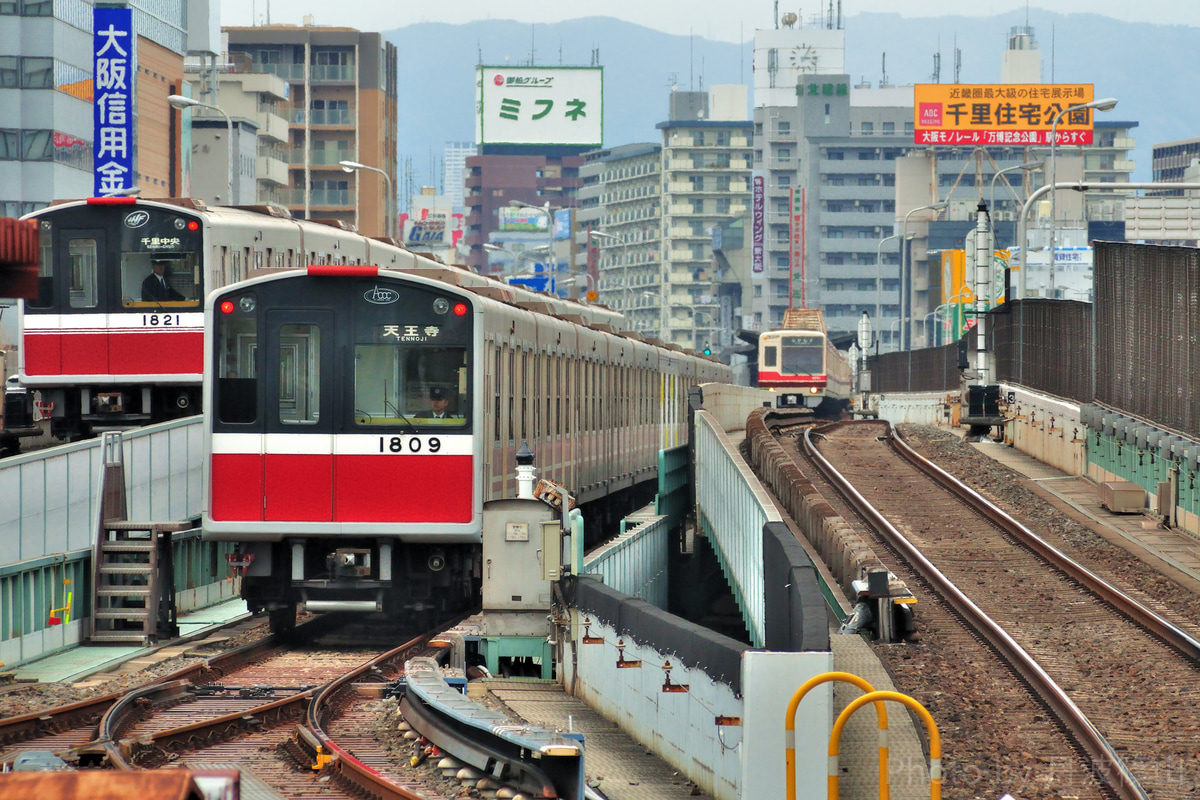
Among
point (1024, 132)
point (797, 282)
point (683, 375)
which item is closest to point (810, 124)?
point (797, 282)

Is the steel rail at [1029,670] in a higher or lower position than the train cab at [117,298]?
lower

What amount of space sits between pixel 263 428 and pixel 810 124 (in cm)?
14007

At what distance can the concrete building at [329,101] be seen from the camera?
105 meters

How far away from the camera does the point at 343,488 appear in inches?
581

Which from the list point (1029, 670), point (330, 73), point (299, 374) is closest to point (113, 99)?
point (299, 374)

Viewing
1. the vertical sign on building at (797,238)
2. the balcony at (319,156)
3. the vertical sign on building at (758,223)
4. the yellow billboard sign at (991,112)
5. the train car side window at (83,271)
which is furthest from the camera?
the vertical sign on building at (797,238)

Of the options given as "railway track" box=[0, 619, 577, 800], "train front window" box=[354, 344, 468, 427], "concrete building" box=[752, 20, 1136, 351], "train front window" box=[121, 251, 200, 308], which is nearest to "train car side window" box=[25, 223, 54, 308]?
"train front window" box=[121, 251, 200, 308]

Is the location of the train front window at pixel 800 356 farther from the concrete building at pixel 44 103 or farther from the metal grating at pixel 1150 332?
the metal grating at pixel 1150 332

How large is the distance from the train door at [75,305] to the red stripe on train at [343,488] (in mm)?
5365

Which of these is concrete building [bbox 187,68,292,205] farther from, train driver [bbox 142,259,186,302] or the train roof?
train driver [bbox 142,259,186,302]

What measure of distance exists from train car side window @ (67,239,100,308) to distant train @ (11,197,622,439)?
0.01 metres

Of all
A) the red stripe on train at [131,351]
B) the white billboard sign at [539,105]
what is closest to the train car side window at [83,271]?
the red stripe on train at [131,351]

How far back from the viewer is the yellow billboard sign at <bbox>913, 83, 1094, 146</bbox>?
383 feet

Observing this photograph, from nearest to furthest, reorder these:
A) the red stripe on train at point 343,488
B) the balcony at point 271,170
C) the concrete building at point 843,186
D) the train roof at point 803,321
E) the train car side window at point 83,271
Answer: the red stripe on train at point 343,488
the train car side window at point 83,271
the train roof at point 803,321
the balcony at point 271,170
the concrete building at point 843,186
